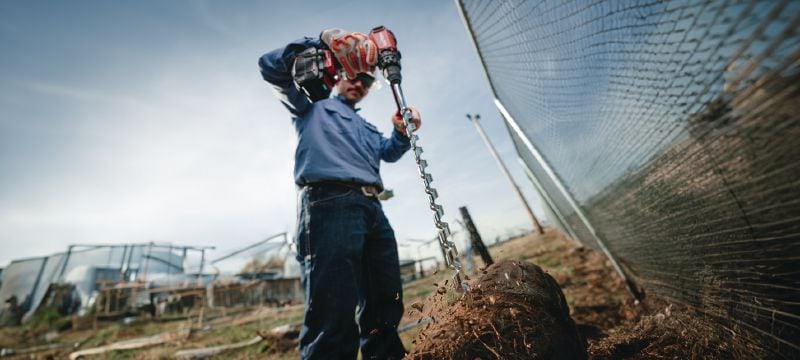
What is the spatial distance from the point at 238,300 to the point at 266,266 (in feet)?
8.85

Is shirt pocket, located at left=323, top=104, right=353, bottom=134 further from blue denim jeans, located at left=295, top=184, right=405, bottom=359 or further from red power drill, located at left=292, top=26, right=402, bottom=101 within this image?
blue denim jeans, located at left=295, top=184, right=405, bottom=359

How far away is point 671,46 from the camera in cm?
119

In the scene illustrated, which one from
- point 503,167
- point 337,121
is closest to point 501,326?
point 337,121

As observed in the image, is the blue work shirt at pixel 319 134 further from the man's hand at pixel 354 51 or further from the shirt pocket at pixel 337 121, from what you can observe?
the man's hand at pixel 354 51

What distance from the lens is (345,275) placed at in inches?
66.9

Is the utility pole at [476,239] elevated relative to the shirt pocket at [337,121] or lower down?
lower down

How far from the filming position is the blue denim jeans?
1.62m

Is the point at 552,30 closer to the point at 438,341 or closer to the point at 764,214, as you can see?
the point at 764,214

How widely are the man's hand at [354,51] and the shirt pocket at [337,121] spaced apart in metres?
0.46

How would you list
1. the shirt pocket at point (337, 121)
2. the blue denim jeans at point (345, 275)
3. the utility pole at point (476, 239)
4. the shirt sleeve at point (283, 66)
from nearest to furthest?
the blue denim jeans at point (345, 275)
the shirt sleeve at point (283, 66)
the shirt pocket at point (337, 121)
the utility pole at point (476, 239)

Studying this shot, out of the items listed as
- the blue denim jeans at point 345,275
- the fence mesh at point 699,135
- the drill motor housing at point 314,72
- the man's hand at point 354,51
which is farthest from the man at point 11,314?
the fence mesh at point 699,135

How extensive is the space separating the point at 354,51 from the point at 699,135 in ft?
→ 6.00

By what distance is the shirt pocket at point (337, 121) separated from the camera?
2.18 meters

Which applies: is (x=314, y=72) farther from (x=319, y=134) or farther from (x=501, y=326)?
(x=501, y=326)
